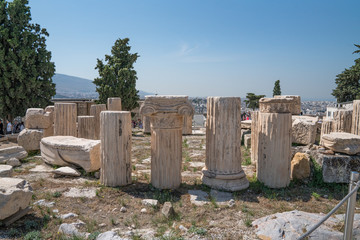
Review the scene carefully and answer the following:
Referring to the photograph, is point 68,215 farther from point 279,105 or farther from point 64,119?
point 64,119

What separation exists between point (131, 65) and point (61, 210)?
14.5 metres

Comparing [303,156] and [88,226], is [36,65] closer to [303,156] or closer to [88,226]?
[88,226]

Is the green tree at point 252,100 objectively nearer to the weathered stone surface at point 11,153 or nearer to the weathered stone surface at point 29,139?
the weathered stone surface at point 29,139

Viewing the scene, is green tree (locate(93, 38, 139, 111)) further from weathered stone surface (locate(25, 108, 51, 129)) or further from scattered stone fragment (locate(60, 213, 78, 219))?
scattered stone fragment (locate(60, 213, 78, 219))

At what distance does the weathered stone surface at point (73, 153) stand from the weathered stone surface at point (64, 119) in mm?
1394

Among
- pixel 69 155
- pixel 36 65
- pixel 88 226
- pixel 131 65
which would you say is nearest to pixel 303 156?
pixel 88 226

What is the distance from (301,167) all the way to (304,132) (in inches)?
46.9

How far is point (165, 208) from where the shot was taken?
4160 mm

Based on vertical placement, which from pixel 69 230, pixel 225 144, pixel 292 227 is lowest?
pixel 69 230

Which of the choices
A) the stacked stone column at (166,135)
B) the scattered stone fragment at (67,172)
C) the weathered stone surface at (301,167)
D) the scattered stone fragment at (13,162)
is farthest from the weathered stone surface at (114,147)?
the weathered stone surface at (301,167)

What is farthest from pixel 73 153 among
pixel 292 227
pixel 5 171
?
pixel 292 227

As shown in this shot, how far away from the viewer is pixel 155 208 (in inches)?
172

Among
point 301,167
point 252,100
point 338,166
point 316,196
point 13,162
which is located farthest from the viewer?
point 252,100

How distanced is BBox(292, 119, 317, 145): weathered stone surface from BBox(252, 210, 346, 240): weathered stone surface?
2.96m
